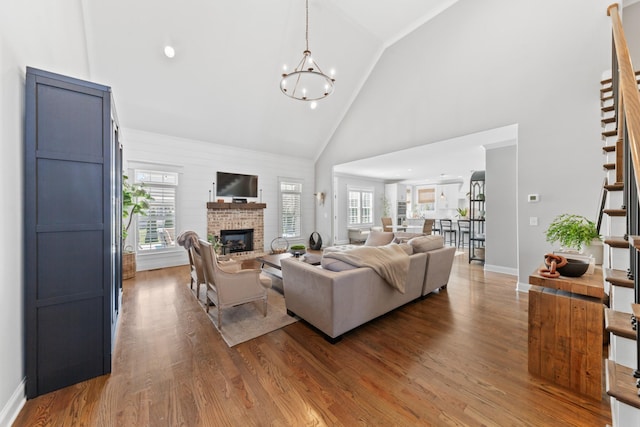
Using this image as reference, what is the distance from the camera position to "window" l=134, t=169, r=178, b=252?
17.6 ft

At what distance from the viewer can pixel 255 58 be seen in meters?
4.80

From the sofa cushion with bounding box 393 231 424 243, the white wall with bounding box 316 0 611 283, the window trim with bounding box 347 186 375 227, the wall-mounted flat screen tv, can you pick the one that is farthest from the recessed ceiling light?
the window trim with bounding box 347 186 375 227

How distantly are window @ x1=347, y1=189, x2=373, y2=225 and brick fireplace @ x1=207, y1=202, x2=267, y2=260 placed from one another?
368 centimetres

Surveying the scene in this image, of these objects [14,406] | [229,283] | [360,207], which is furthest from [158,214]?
[360,207]

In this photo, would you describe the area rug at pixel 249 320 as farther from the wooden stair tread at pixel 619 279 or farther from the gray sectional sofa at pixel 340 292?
the wooden stair tread at pixel 619 279

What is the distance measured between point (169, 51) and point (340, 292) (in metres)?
4.79

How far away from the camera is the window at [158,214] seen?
538 cm

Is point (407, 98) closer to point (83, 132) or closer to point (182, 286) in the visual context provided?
point (83, 132)

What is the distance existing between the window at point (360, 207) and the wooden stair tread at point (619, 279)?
808cm

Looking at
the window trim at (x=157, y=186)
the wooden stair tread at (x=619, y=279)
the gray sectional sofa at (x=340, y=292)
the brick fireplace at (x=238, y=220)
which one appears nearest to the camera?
the wooden stair tread at (x=619, y=279)

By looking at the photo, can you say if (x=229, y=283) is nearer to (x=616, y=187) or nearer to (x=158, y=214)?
(x=616, y=187)

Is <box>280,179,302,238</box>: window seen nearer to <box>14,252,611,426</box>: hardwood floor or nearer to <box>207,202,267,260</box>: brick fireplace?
<box>207,202,267,260</box>: brick fireplace

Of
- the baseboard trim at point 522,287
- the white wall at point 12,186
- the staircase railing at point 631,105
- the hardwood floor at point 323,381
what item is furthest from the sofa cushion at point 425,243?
the white wall at point 12,186

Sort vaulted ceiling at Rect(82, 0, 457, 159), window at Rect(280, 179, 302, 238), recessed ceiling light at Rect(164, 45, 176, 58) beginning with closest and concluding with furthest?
vaulted ceiling at Rect(82, 0, 457, 159) < recessed ceiling light at Rect(164, 45, 176, 58) < window at Rect(280, 179, 302, 238)
